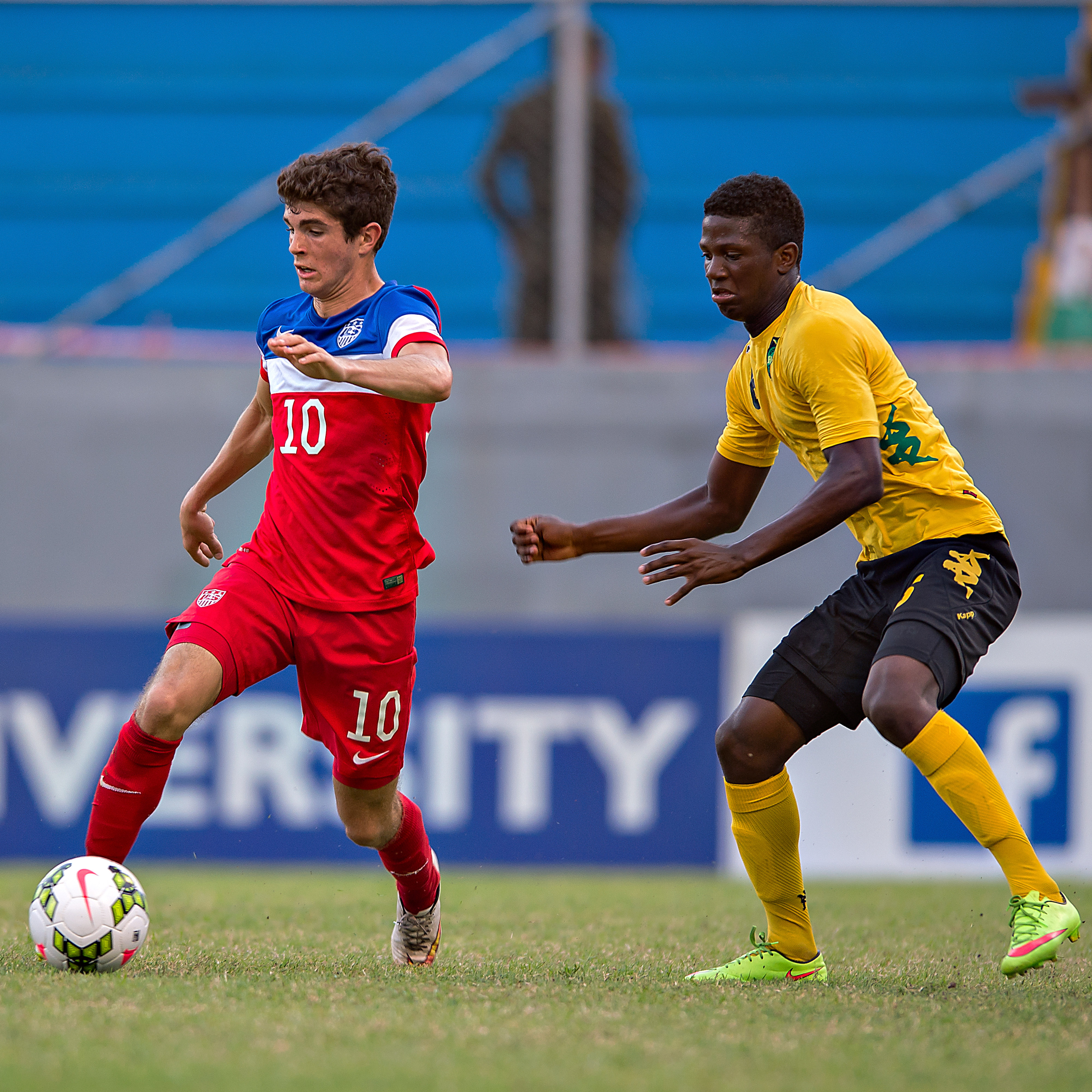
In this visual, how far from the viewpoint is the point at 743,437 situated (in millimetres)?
4398

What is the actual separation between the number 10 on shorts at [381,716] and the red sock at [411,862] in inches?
10.6

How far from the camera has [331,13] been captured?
955 cm

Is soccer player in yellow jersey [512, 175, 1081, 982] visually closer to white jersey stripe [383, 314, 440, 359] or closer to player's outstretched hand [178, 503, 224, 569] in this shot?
white jersey stripe [383, 314, 440, 359]

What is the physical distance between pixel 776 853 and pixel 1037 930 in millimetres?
771

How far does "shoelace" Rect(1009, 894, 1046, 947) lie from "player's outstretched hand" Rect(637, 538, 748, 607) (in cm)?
105

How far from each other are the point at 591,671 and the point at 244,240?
3587 millimetres

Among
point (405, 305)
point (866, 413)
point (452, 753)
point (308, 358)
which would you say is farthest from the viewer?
point (452, 753)

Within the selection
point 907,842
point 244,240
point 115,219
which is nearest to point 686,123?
point 244,240

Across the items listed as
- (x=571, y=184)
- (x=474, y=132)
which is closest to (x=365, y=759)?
(x=571, y=184)

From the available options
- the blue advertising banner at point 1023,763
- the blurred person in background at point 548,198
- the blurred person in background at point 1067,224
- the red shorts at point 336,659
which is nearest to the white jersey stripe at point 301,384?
the red shorts at point 336,659

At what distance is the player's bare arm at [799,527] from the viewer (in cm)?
372

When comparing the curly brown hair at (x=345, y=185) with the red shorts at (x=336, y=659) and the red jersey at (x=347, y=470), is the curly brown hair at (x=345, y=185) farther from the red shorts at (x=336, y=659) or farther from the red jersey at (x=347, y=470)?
the red shorts at (x=336, y=659)

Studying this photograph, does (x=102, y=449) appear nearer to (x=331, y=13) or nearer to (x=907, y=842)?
(x=331, y=13)

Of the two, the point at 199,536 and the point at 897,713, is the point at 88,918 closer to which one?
the point at 199,536
